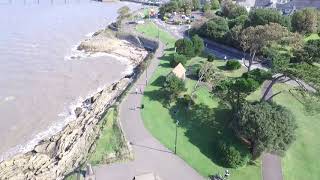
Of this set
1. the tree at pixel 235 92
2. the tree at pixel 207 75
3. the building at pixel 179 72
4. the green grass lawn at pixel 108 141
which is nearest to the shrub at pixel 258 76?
the tree at pixel 207 75

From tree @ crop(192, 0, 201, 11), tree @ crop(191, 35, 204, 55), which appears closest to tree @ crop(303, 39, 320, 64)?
tree @ crop(191, 35, 204, 55)

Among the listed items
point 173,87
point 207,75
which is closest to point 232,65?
point 207,75

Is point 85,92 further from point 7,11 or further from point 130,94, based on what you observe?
point 7,11

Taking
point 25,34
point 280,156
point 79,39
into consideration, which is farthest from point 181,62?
point 25,34

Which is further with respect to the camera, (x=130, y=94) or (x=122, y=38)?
(x=122, y=38)

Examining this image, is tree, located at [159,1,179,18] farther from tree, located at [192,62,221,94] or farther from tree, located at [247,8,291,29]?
tree, located at [192,62,221,94]
